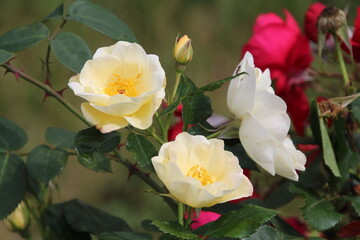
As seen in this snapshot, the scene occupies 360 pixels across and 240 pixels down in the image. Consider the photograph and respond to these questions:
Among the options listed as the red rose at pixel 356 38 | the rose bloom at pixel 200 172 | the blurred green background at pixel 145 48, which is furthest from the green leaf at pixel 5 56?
the blurred green background at pixel 145 48

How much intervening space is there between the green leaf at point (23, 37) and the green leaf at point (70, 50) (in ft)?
0.05

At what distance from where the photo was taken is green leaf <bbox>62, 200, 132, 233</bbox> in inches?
29.2

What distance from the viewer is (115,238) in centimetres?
58

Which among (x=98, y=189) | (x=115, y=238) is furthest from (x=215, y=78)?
(x=115, y=238)

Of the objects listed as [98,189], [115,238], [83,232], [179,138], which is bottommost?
[98,189]

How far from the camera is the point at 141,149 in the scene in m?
0.55

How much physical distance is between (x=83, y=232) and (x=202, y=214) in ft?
0.48

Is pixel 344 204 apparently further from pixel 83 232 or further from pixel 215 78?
pixel 215 78

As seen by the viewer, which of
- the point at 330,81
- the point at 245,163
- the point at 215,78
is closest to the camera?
the point at 245,163

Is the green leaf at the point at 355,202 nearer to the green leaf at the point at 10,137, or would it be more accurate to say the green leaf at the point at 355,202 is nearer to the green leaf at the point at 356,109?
the green leaf at the point at 356,109

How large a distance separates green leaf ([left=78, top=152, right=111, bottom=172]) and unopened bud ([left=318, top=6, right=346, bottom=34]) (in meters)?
0.30

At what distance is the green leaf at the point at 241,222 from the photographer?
51 cm

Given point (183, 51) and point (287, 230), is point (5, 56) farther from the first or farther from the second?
point (287, 230)

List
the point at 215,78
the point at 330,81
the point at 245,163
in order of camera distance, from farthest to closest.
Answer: the point at 215,78 → the point at 330,81 → the point at 245,163
